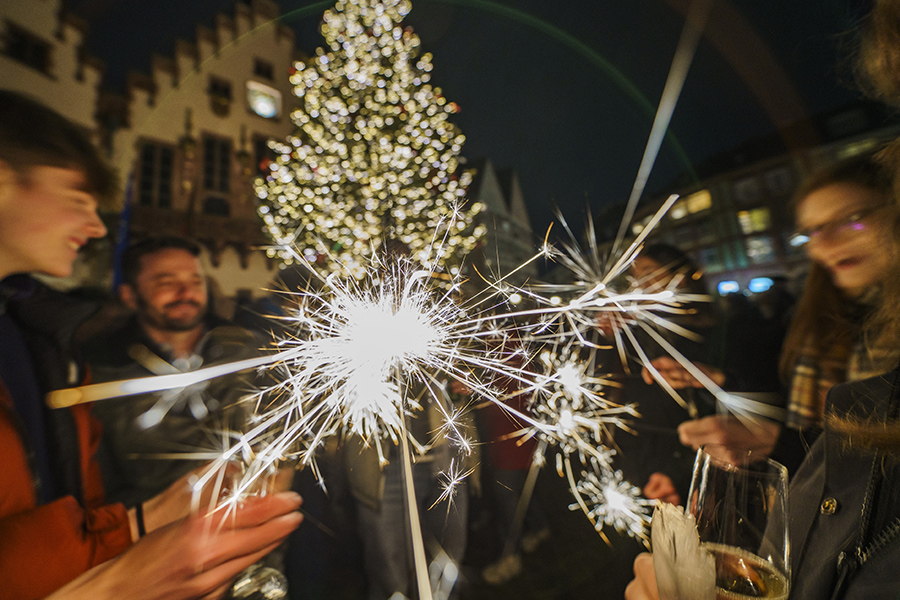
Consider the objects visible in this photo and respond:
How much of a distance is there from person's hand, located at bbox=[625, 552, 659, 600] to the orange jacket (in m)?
1.06

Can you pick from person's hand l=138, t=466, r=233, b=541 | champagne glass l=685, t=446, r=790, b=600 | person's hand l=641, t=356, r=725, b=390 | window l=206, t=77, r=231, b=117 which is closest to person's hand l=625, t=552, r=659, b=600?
champagne glass l=685, t=446, r=790, b=600

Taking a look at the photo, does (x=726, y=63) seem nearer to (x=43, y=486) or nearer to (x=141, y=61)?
(x=141, y=61)

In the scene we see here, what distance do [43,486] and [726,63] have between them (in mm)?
2442

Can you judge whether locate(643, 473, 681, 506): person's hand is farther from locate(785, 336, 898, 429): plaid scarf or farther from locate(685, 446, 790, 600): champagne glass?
locate(685, 446, 790, 600): champagne glass

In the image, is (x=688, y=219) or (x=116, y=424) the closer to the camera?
(x=116, y=424)

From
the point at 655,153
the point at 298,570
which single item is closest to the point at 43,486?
the point at 298,570

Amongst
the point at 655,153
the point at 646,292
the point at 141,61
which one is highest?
the point at 141,61

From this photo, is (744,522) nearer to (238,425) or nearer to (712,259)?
(238,425)

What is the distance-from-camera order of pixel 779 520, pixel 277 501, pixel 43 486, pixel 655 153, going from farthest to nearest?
pixel 655 153 → pixel 277 501 → pixel 43 486 → pixel 779 520

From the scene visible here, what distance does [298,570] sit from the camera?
884 millimetres

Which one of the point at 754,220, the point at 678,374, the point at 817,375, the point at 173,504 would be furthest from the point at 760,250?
the point at 173,504

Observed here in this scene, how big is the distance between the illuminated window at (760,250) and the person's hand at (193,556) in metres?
1.82

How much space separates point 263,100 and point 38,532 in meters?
1.15

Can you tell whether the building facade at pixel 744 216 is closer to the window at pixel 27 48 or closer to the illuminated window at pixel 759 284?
the illuminated window at pixel 759 284
